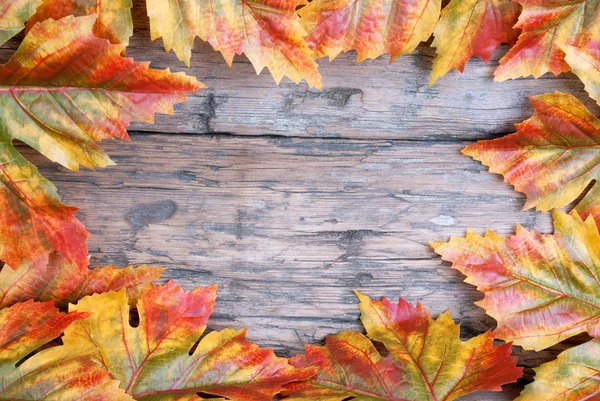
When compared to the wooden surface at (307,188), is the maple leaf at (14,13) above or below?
above

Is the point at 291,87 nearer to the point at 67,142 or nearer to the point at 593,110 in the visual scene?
the point at 67,142

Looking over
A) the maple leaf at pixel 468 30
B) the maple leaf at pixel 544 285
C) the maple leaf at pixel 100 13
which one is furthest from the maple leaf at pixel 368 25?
the maple leaf at pixel 544 285

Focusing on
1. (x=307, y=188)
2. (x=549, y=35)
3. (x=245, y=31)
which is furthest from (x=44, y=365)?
(x=549, y=35)

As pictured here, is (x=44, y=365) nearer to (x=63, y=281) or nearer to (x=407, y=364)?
(x=63, y=281)

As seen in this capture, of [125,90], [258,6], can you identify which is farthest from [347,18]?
[125,90]

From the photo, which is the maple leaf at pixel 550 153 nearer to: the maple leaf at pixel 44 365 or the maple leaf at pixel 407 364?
the maple leaf at pixel 407 364

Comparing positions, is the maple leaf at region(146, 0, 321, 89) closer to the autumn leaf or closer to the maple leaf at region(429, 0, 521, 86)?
the maple leaf at region(429, 0, 521, 86)
